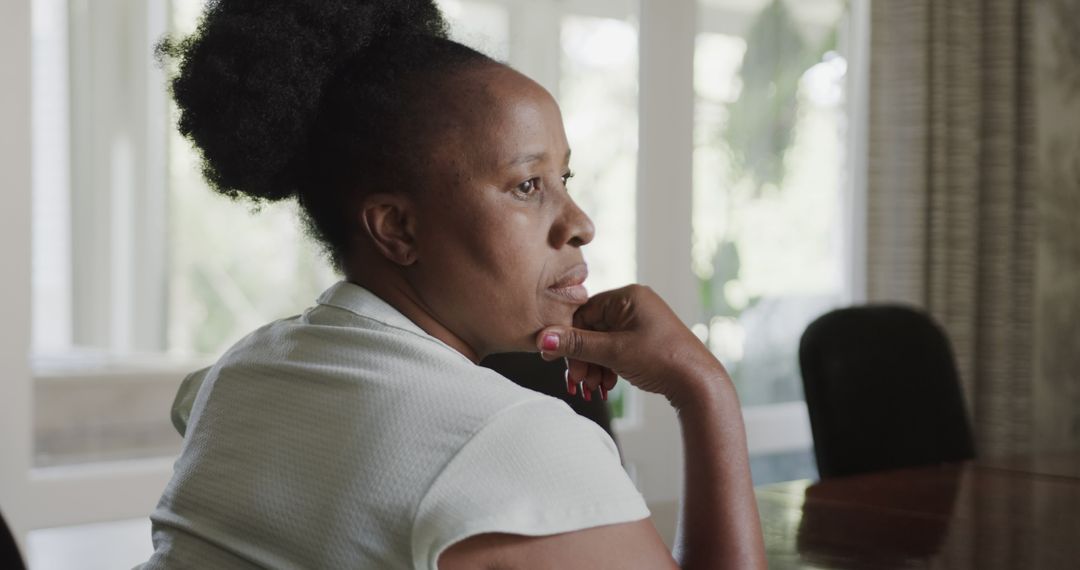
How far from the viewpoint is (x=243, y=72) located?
3.48 ft

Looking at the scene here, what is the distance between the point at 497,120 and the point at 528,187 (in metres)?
→ 0.07

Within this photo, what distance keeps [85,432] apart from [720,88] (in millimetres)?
2022

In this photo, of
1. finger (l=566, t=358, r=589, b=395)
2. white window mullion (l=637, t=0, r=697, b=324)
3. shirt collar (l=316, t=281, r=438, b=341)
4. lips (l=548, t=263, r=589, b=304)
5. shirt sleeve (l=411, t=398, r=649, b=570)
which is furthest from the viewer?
white window mullion (l=637, t=0, r=697, b=324)

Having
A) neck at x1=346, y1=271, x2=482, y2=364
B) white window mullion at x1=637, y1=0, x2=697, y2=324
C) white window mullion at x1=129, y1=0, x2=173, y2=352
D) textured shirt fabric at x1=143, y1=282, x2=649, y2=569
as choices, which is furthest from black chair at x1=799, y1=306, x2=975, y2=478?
white window mullion at x1=129, y1=0, x2=173, y2=352

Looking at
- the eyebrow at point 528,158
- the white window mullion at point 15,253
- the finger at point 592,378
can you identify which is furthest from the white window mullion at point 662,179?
the eyebrow at point 528,158

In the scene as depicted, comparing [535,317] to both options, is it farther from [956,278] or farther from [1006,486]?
[956,278]

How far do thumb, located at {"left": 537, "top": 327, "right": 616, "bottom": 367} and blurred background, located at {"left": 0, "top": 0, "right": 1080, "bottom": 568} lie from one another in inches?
72.6

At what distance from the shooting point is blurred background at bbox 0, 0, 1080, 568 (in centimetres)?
316

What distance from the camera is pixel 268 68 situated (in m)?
1.04

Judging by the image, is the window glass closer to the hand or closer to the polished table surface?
the polished table surface

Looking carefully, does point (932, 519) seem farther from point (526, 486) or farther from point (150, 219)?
point (150, 219)

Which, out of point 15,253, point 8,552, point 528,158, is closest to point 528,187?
point 528,158

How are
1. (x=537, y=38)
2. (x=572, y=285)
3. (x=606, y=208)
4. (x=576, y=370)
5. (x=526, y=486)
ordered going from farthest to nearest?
(x=606, y=208) < (x=537, y=38) < (x=576, y=370) < (x=572, y=285) < (x=526, y=486)

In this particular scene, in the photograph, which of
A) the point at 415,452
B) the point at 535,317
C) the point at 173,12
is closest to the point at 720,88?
the point at 173,12
